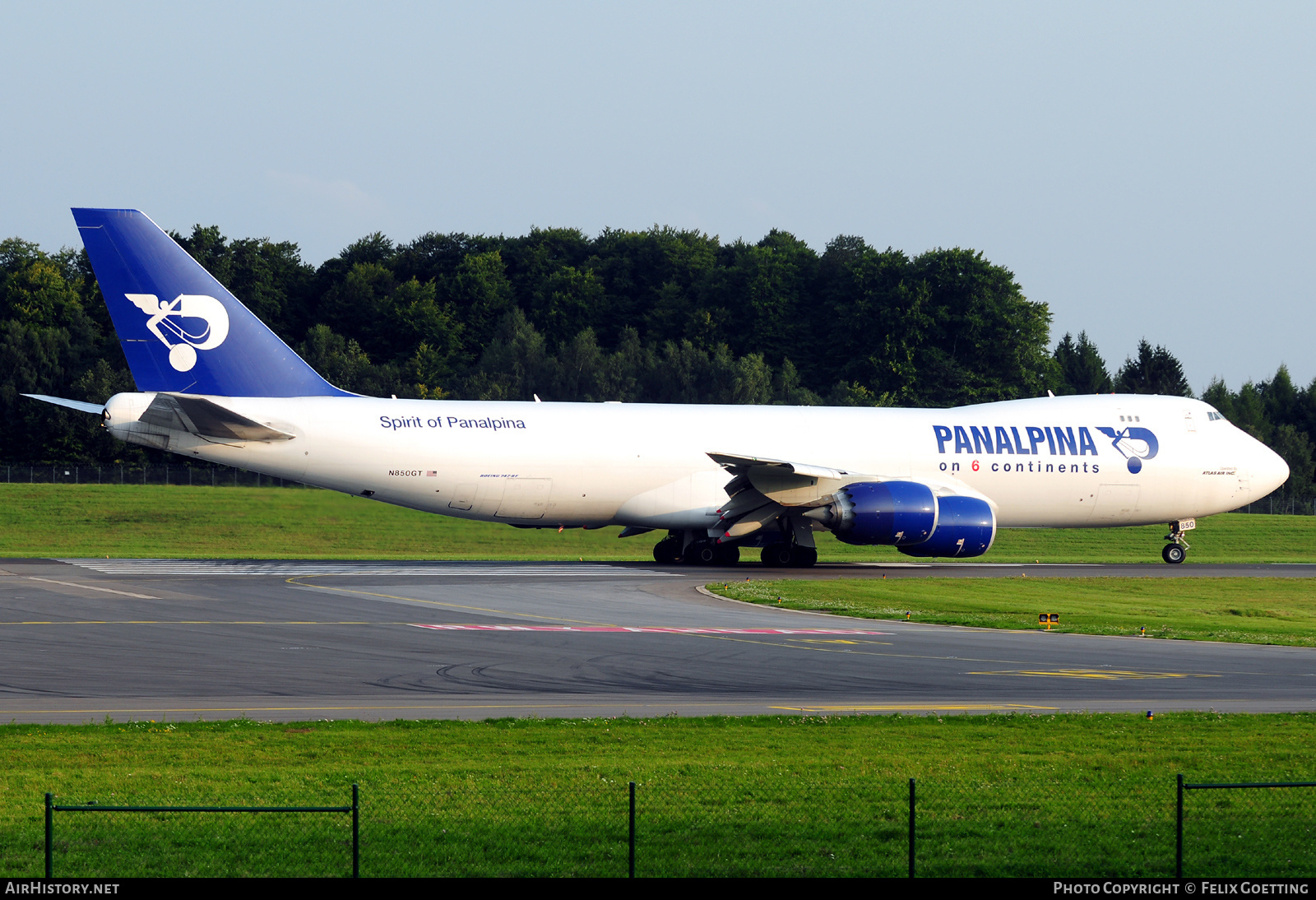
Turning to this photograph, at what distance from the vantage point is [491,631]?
2483 cm

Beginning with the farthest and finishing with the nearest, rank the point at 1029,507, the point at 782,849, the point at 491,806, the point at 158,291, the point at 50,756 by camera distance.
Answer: the point at 1029,507 < the point at 158,291 < the point at 50,756 < the point at 491,806 < the point at 782,849

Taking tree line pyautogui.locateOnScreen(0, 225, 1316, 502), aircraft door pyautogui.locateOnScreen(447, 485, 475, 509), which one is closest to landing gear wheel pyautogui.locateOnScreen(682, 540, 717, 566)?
aircraft door pyautogui.locateOnScreen(447, 485, 475, 509)

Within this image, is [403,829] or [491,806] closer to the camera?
[403,829]

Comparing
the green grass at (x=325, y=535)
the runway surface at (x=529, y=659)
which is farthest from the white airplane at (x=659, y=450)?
the green grass at (x=325, y=535)

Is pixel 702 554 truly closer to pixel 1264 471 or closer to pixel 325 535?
pixel 1264 471

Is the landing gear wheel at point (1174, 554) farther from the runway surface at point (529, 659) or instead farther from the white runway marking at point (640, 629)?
the white runway marking at point (640, 629)

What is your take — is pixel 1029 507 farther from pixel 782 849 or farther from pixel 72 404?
pixel 782 849

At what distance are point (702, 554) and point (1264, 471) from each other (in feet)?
60.8

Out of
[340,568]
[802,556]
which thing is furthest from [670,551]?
[340,568]

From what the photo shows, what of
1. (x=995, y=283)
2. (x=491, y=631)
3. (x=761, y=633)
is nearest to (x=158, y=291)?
(x=491, y=631)

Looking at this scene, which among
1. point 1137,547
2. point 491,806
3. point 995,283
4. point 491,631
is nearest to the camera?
point 491,806

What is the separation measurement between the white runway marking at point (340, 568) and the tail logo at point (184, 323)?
5.41 metres

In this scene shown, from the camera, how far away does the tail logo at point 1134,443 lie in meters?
42.7

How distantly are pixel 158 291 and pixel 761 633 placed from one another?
20013 mm
